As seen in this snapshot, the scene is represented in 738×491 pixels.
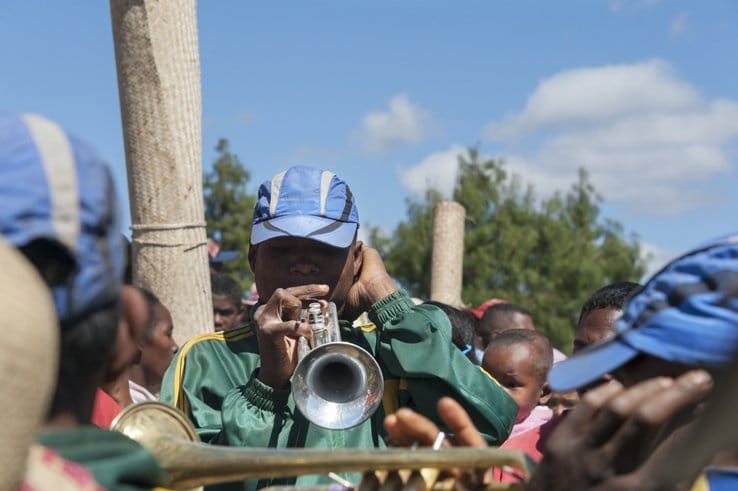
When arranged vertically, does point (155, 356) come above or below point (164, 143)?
below

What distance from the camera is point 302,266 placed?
11.9ft

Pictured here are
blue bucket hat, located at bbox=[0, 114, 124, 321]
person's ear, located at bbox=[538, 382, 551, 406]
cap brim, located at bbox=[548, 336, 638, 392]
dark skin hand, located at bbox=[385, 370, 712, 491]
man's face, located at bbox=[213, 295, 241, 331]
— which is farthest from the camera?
man's face, located at bbox=[213, 295, 241, 331]

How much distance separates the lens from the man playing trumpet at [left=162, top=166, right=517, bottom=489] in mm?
3309

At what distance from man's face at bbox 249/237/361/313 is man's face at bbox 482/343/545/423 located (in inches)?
70.2

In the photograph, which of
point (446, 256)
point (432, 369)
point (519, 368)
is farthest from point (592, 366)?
point (446, 256)

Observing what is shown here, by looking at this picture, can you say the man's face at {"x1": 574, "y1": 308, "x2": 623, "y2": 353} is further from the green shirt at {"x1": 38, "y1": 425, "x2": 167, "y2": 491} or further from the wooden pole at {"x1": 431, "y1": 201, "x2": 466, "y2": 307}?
the wooden pole at {"x1": 431, "y1": 201, "x2": 466, "y2": 307}

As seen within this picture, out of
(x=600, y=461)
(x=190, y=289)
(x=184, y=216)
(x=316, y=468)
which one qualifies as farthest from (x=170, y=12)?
(x=600, y=461)

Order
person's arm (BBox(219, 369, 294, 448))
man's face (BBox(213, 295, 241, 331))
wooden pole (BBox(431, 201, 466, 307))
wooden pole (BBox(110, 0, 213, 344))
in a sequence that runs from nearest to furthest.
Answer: person's arm (BBox(219, 369, 294, 448)) → wooden pole (BBox(110, 0, 213, 344)) → man's face (BBox(213, 295, 241, 331)) → wooden pole (BBox(431, 201, 466, 307))

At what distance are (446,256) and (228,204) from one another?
15221 mm

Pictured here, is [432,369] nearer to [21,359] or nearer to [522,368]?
[522,368]

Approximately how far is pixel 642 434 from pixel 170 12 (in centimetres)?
321

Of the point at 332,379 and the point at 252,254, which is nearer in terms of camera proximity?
the point at 332,379

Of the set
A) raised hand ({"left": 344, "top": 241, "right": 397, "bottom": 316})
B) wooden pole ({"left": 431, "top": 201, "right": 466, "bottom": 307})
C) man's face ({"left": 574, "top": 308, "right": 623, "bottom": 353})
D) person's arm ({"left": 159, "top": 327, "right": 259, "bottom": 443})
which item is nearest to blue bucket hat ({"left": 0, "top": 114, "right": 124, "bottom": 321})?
person's arm ({"left": 159, "top": 327, "right": 259, "bottom": 443})

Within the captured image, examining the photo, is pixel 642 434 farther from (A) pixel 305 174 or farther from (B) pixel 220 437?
(A) pixel 305 174
